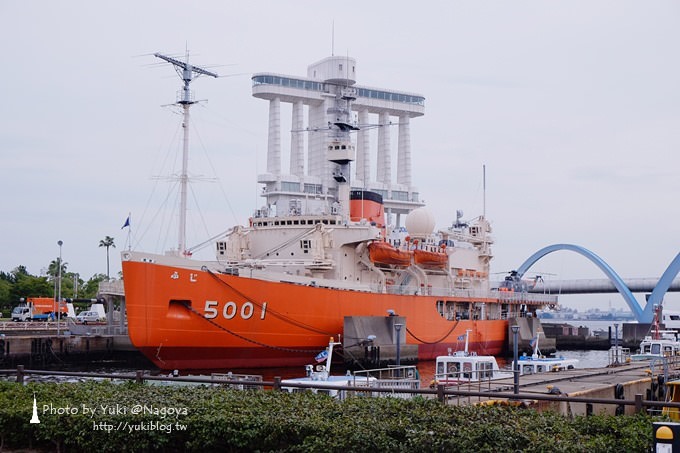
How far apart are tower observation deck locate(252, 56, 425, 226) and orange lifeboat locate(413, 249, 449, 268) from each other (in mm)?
29354

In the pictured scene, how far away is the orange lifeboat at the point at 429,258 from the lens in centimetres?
3903

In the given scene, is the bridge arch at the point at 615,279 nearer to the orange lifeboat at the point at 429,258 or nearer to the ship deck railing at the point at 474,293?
the ship deck railing at the point at 474,293

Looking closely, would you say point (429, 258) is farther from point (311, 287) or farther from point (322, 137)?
point (322, 137)

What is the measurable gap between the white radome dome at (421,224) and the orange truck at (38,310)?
78.9 ft

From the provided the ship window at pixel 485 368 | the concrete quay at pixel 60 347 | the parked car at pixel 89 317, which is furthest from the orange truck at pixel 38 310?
the ship window at pixel 485 368

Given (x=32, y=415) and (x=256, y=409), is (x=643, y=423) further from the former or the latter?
(x=32, y=415)

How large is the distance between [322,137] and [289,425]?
71250 mm

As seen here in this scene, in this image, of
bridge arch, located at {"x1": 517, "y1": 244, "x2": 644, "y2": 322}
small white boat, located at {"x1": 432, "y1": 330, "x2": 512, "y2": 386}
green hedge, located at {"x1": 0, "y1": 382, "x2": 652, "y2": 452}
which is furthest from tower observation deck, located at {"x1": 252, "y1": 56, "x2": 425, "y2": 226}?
green hedge, located at {"x1": 0, "y1": 382, "x2": 652, "y2": 452}

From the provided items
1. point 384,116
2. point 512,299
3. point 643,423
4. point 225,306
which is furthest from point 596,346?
point 643,423

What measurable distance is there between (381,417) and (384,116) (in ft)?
250

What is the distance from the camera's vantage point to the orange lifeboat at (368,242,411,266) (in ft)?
116

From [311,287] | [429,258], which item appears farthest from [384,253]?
[311,287]

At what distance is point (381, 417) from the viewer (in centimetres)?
1038

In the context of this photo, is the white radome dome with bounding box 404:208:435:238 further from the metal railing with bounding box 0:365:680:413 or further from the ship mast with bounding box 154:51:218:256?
the metal railing with bounding box 0:365:680:413
